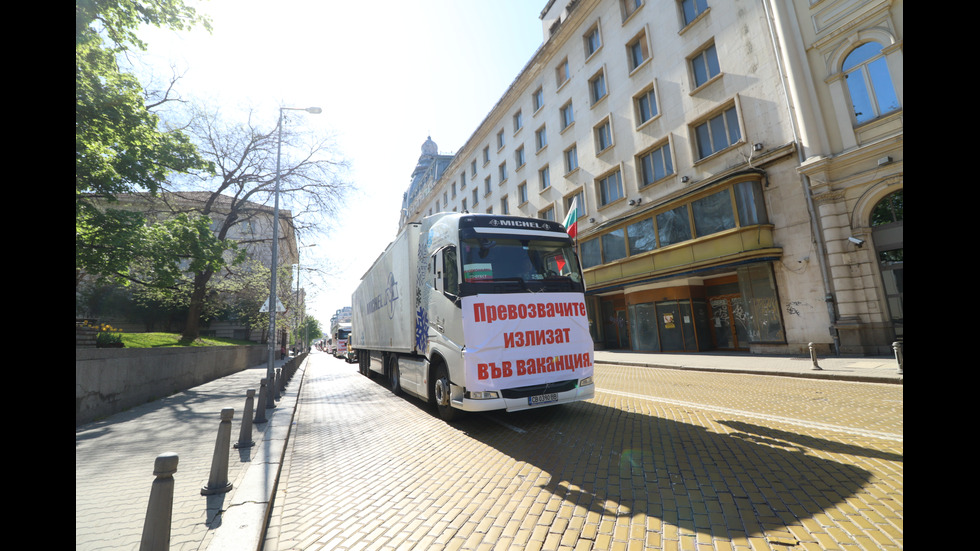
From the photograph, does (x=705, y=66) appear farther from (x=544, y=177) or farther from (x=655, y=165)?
(x=544, y=177)

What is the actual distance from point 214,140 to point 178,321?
56.7ft

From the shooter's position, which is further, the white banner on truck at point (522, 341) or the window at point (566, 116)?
the window at point (566, 116)

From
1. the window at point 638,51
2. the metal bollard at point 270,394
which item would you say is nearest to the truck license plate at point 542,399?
the metal bollard at point 270,394

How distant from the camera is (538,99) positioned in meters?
27.9

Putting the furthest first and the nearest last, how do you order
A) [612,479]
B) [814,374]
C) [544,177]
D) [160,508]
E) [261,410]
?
[544,177], [814,374], [261,410], [612,479], [160,508]

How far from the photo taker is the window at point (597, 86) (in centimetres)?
2180

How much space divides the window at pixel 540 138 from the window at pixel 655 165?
9.39 metres

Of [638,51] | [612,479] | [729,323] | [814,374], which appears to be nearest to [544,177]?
[638,51]

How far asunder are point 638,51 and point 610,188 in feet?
23.1

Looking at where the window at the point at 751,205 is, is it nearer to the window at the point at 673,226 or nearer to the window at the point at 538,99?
the window at the point at 673,226

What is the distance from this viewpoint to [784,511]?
2984 mm

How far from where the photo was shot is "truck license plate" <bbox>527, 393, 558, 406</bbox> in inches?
230
